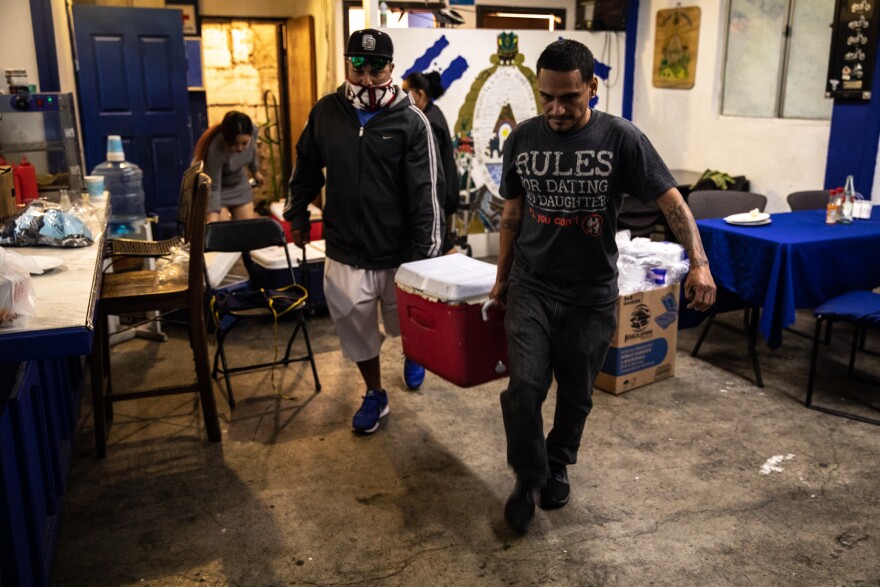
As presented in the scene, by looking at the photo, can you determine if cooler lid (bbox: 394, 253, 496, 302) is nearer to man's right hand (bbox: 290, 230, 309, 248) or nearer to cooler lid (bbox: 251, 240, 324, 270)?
man's right hand (bbox: 290, 230, 309, 248)

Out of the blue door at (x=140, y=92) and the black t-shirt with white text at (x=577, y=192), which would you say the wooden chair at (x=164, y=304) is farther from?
the blue door at (x=140, y=92)

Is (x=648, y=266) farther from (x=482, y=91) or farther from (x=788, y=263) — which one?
(x=482, y=91)

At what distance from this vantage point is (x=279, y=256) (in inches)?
208

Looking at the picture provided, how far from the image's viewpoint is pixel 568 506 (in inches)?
120

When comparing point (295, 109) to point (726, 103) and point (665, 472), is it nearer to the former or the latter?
point (726, 103)

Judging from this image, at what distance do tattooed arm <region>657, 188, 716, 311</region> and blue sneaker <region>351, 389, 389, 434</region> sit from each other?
1707 millimetres

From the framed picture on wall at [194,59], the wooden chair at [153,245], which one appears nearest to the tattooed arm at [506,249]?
the wooden chair at [153,245]

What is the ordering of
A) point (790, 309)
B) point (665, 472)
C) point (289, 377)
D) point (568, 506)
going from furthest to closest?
point (289, 377)
point (790, 309)
point (665, 472)
point (568, 506)

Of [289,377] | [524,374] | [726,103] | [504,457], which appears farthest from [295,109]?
[524,374]

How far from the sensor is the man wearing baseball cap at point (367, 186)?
3.30m

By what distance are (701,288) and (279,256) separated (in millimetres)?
3442

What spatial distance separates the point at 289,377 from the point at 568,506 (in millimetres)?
1923

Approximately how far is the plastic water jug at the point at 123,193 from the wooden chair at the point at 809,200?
13.9 ft

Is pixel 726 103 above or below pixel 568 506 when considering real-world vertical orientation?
above
